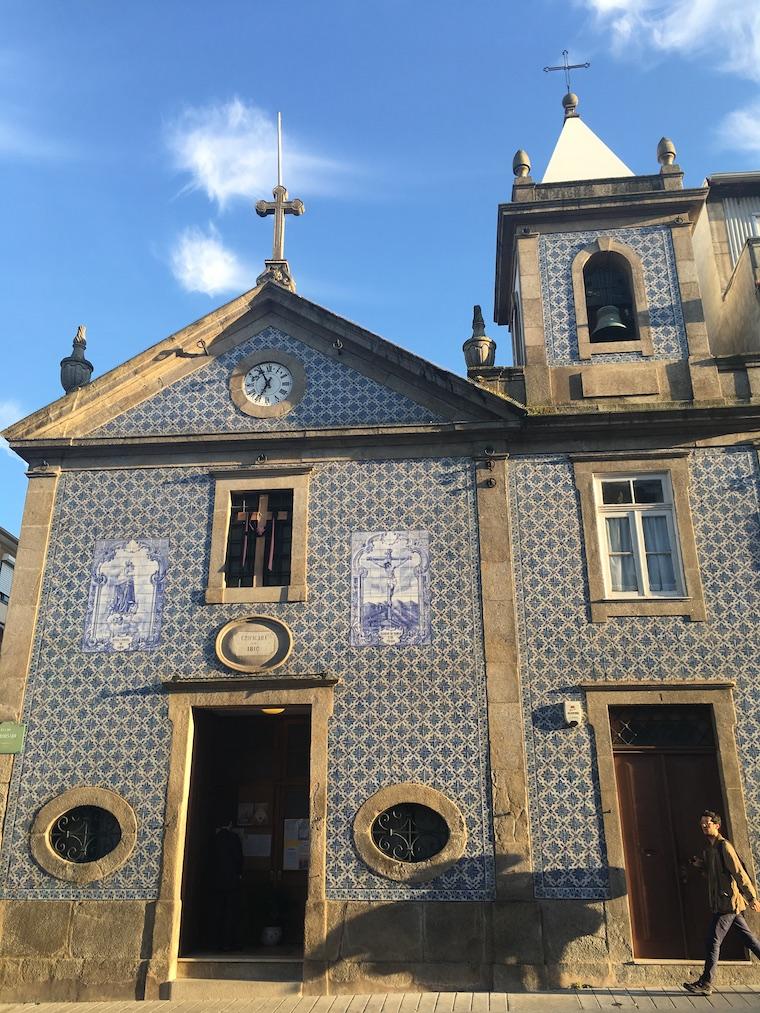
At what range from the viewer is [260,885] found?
12406 millimetres

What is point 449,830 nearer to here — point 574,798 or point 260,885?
point 574,798

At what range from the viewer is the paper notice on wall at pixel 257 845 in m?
12.6

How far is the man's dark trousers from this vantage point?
30.3 ft

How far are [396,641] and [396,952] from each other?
3.54 m

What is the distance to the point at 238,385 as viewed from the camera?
13195mm

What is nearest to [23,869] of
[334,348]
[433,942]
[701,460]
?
[433,942]

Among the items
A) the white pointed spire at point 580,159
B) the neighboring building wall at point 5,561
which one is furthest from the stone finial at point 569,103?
the neighboring building wall at point 5,561

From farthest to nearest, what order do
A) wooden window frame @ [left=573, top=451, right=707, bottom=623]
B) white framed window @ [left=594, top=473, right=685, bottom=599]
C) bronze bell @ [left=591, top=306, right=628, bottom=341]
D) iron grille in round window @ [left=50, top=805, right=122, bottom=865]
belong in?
bronze bell @ [left=591, top=306, right=628, bottom=341] < white framed window @ [left=594, top=473, right=685, bottom=599] < wooden window frame @ [left=573, top=451, right=707, bottom=623] < iron grille in round window @ [left=50, top=805, right=122, bottom=865]

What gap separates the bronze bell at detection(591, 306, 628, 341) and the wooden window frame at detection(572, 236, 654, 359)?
0.41 ft

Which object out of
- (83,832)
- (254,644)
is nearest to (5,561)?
(83,832)

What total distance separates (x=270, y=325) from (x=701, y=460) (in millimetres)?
6424

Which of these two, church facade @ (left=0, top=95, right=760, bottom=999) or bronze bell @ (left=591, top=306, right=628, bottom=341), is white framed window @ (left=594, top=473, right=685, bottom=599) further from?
bronze bell @ (left=591, top=306, right=628, bottom=341)

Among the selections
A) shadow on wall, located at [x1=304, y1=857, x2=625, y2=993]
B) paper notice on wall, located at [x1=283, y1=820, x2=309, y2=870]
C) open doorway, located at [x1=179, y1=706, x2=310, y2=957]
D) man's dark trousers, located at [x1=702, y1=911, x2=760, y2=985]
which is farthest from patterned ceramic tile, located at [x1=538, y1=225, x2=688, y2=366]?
paper notice on wall, located at [x1=283, y1=820, x2=309, y2=870]

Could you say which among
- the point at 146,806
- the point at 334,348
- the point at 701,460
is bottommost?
the point at 146,806
